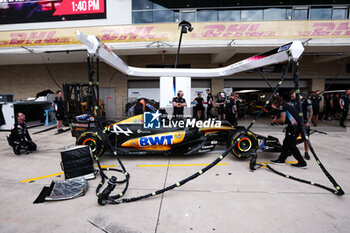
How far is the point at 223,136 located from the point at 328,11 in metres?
10.2

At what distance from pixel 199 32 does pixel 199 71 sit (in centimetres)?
479

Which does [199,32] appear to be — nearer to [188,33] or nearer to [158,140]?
[188,33]

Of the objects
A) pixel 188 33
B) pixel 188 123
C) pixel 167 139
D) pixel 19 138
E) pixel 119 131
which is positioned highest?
pixel 188 33

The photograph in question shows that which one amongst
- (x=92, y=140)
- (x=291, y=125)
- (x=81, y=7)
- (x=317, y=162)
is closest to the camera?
(x=317, y=162)

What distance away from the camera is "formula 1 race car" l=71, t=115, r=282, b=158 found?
4059 millimetres

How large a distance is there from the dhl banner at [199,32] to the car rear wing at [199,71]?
4.68 m

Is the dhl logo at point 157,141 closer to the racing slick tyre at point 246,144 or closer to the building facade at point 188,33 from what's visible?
the racing slick tyre at point 246,144

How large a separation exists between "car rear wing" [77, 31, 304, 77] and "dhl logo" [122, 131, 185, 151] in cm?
178

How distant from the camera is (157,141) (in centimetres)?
406

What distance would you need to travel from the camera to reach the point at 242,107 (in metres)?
12.0

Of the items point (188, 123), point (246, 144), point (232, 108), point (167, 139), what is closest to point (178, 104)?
point (232, 108)

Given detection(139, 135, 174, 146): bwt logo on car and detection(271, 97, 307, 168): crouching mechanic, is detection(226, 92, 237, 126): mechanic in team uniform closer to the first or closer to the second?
detection(271, 97, 307, 168): crouching mechanic

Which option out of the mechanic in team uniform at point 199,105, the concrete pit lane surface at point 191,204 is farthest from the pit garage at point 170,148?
the mechanic in team uniform at point 199,105

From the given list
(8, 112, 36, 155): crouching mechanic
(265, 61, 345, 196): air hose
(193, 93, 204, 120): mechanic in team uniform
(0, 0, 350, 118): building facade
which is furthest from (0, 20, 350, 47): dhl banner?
(265, 61, 345, 196): air hose
